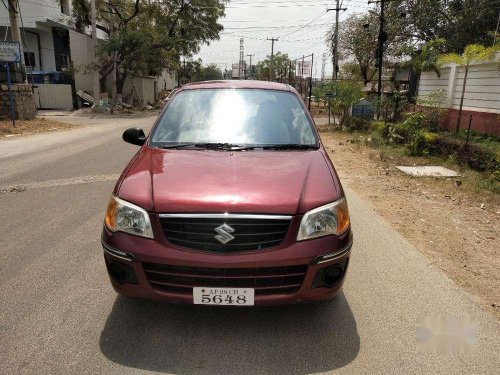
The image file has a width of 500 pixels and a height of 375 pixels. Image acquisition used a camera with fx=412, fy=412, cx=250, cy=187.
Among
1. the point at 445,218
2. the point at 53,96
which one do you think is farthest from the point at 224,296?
the point at 53,96

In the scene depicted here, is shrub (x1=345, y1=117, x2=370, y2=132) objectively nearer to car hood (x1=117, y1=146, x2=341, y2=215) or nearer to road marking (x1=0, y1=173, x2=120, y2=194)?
road marking (x1=0, y1=173, x2=120, y2=194)

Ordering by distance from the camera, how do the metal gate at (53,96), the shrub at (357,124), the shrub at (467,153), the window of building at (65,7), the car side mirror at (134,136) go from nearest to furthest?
the car side mirror at (134,136) → the shrub at (467,153) → the shrub at (357,124) → the metal gate at (53,96) → the window of building at (65,7)

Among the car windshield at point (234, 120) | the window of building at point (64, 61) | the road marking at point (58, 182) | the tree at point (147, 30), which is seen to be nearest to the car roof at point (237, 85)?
the car windshield at point (234, 120)

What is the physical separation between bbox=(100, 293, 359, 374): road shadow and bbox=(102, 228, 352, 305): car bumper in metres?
0.31

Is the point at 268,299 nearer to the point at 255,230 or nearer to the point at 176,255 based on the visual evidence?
the point at 255,230

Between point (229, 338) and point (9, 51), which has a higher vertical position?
point (9, 51)

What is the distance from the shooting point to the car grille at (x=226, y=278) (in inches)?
100

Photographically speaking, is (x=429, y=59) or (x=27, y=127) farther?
(x=27, y=127)

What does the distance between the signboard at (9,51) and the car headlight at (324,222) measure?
1547cm

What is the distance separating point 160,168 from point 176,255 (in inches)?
30.7

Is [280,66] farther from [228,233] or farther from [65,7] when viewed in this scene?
[228,233]

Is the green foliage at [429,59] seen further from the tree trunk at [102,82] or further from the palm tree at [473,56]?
the tree trunk at [102,82]

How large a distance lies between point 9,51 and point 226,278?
1542 centimetres

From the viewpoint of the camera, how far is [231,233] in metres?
2.52
